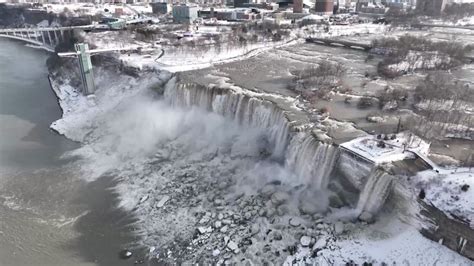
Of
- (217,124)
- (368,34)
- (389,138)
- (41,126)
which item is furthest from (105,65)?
(368,34)

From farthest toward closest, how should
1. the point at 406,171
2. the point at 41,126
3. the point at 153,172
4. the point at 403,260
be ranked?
the point at 41,126
the point at 153,172
the point at 406,171
the point at 403,260

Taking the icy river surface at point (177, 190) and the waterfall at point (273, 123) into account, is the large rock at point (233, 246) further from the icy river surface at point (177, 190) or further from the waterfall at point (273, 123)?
the waterfall at point (273, 123)

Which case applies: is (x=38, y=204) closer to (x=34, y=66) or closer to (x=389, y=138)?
(x=389, y=138)

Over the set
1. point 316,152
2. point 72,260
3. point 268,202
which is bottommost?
point 72,260

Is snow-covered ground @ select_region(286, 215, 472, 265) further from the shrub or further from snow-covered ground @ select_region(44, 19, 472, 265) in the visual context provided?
the shrub

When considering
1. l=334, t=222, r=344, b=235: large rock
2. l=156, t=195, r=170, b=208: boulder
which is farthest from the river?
l=334, t=222, r=344, b=235: large rock

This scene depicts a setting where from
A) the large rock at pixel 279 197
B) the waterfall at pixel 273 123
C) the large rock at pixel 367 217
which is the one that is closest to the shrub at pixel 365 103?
the waterfall at pixel 273 123

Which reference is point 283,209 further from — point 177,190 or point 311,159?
point 177,190
